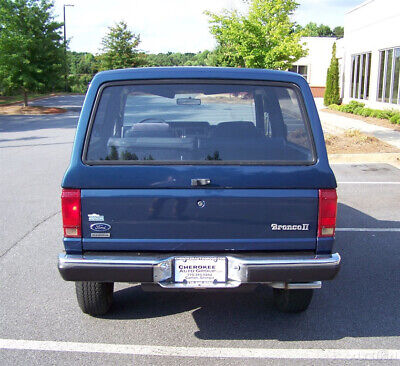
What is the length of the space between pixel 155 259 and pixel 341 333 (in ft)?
5.13

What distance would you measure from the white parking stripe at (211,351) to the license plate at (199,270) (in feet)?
1.69

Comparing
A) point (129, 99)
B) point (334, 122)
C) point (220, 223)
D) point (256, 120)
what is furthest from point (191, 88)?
point (334, 122)

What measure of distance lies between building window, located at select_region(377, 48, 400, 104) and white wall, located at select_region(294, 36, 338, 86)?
17398 millimetres

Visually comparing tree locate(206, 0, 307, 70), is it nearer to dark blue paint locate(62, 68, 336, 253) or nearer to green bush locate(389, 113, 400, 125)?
green bush locate(389, 113, 400, 125)

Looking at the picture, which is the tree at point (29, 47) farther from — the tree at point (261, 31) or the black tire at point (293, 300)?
the black tire at point (293, 300)

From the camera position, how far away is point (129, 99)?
3588mm

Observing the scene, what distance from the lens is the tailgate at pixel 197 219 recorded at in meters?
3.16

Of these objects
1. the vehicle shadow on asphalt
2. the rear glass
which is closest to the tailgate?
the rear glass

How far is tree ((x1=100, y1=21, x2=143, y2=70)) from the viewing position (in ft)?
144

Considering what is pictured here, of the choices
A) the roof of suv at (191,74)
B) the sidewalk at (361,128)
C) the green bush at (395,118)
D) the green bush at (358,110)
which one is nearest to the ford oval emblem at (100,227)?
the roof of suv at (191,74)

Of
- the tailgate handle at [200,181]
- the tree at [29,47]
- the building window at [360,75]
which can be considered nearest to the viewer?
the tailgate handle at [200,181]

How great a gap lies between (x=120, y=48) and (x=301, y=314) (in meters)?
43.5

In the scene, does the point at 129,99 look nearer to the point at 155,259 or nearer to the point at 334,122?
the point at 155,259

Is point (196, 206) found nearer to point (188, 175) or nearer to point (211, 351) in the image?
point (188, 175)
